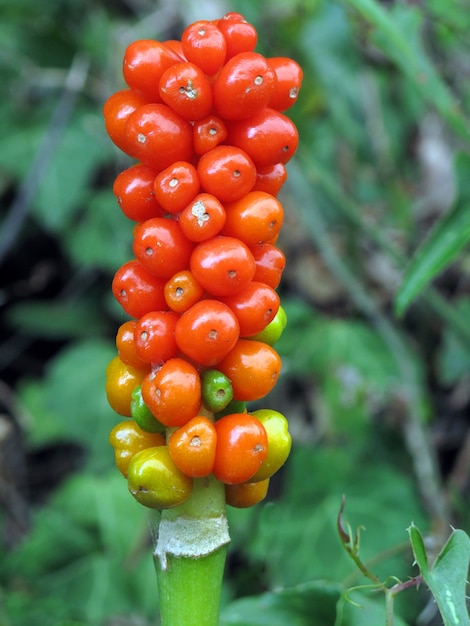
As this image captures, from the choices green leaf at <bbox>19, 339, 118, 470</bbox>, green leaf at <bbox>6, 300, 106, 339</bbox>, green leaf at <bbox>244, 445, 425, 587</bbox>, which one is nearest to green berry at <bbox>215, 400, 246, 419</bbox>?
green leaf at <bbox>244, 445, 425, 587</bbox>

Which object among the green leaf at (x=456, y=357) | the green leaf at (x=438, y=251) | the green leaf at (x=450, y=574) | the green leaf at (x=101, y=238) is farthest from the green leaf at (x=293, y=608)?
the green leaf at (x=101, y=238)

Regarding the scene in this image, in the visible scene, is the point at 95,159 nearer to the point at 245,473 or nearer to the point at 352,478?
the point at 352,478

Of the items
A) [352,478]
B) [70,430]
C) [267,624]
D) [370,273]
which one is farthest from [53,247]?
[267,624]

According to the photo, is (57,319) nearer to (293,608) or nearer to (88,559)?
(88,559)

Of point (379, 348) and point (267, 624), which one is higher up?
point (267, 624)

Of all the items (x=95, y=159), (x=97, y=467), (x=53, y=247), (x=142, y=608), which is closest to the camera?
(x=142, y=608)

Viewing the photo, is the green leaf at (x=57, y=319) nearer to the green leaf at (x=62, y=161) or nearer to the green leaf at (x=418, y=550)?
the green leaf at (x=62, y=161)

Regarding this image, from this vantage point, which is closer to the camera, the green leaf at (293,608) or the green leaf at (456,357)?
the green leaf at (293,608)

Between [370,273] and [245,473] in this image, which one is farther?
[370,273]
